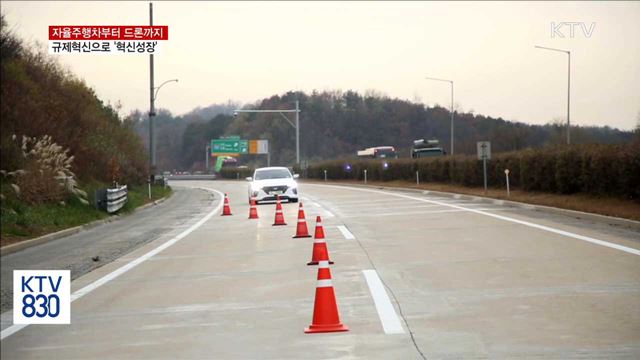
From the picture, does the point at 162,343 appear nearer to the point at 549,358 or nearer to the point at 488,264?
the point at 549,358

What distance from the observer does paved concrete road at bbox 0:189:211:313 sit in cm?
1585

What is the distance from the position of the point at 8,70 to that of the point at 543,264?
25267mm

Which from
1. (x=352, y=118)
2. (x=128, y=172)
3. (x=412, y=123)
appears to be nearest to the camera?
(x=128, y=172)

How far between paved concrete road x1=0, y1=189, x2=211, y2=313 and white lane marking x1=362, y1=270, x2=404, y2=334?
183 inches

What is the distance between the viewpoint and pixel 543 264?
14234 millimetres

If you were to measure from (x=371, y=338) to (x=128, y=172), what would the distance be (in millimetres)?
42793

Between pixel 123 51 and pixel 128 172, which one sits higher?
pixel 123 51

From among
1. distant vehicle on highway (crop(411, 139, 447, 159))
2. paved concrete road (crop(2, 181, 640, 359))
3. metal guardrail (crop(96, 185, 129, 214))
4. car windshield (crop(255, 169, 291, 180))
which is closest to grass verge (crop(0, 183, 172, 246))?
metal guardrail (crop(96, 185, 129, 214))

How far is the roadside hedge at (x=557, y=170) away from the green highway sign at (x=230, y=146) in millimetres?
77630

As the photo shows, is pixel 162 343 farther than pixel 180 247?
No

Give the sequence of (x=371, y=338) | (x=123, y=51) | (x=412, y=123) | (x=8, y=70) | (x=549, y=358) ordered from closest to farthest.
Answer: (x=549, y=358) → (x=371, y=338) → (x=123, y=51) → (x=8, y=70) → (x=412, y=123)

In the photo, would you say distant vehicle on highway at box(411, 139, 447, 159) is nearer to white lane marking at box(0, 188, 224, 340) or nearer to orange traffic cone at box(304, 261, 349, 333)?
white lane marking at box(0, 188, 224, 340)

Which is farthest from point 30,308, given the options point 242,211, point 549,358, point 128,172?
point 128,172

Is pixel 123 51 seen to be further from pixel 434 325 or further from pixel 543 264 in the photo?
pixel 434 325
